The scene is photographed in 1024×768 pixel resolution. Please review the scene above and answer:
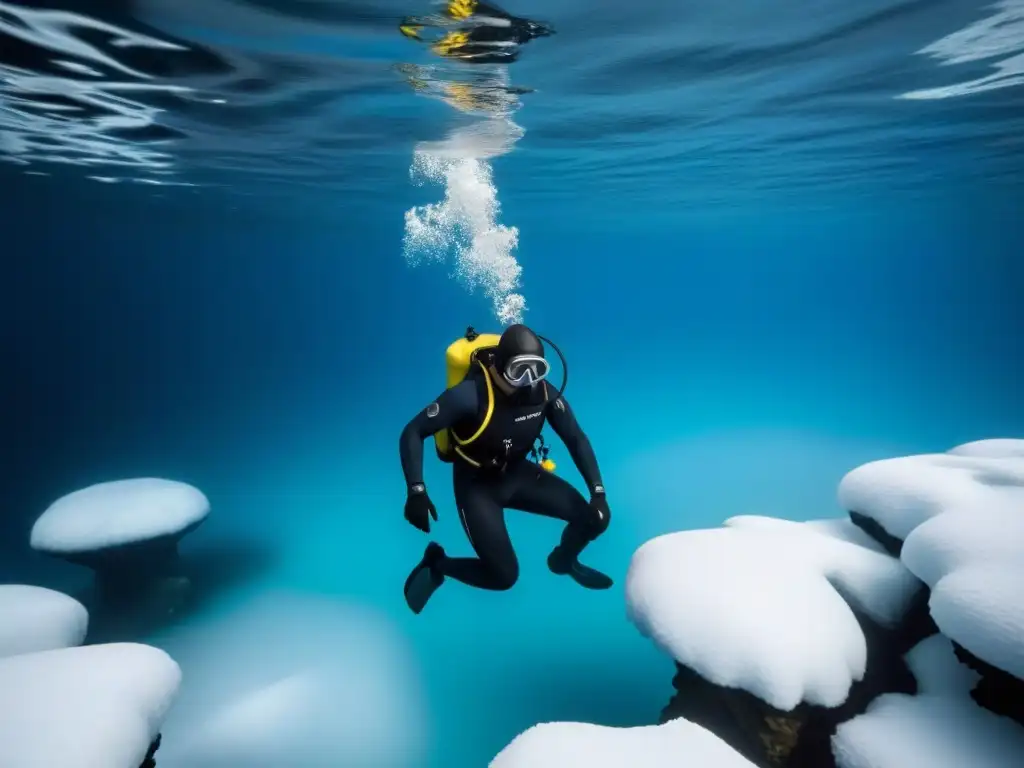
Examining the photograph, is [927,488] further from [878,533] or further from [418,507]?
[418,507]

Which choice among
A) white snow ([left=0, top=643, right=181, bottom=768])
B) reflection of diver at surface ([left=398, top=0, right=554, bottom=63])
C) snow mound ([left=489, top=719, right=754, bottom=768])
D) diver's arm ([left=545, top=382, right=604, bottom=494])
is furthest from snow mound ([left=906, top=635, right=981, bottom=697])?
reflection of diver at surface ([left=398, top=0, right=554, bottom=63])

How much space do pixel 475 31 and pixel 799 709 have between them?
27.0 feet

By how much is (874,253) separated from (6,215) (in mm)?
70693

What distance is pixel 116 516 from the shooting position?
27.3 ft

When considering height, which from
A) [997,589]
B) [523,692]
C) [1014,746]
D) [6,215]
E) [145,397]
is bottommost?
[145,397]

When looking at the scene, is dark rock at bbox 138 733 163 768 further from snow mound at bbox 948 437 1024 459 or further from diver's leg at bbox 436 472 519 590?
snow mound at bbox 948 437 1024 459

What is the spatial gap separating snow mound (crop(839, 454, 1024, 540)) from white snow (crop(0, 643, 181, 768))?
238 inches

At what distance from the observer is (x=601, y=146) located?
1565cm

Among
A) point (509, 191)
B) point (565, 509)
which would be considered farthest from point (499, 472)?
point (509, 191)

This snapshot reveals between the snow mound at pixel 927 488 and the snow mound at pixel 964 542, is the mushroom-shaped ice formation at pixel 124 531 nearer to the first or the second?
the snow mound at pixel 927 488

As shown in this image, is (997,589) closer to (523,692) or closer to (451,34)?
(523,692)

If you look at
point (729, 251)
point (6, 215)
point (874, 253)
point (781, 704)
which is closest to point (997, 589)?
point (781, 704)

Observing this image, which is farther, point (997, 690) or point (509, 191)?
point (509, 191)

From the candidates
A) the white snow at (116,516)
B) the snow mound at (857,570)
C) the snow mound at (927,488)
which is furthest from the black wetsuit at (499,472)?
the white snow at (116,516)
